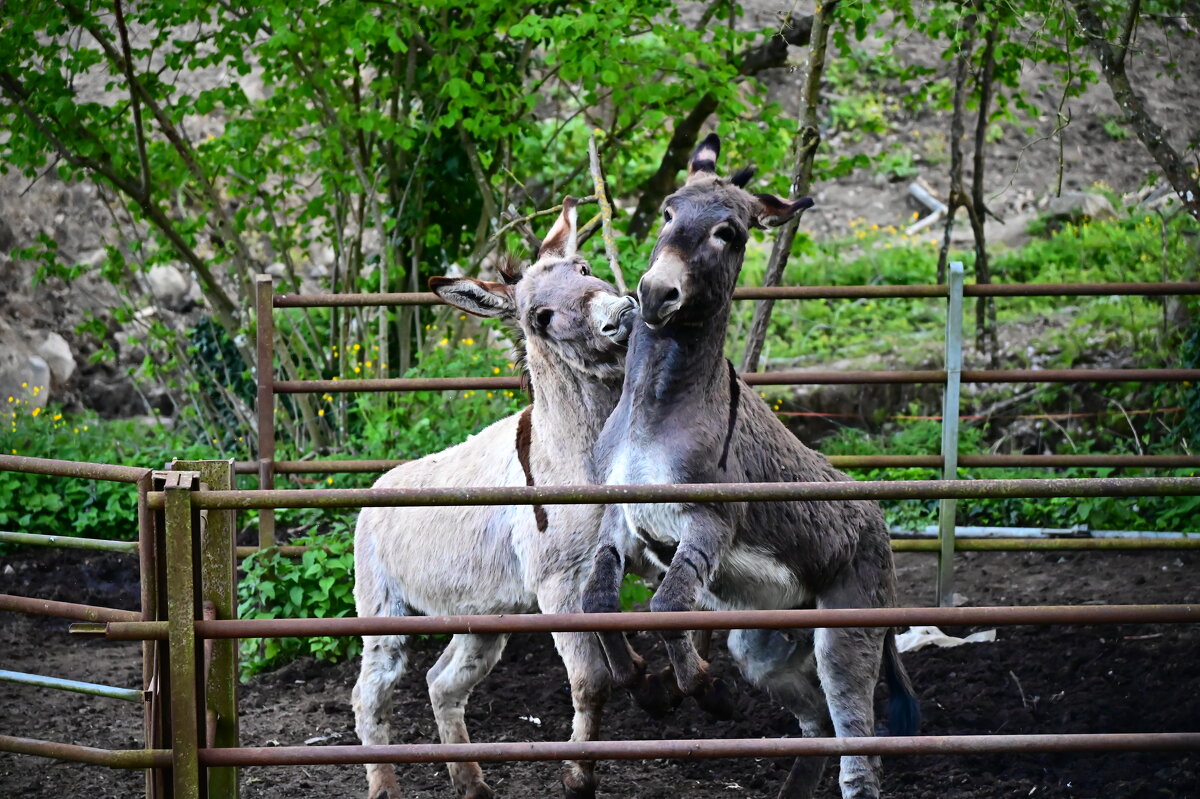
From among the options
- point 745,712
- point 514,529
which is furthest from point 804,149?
point 745,712

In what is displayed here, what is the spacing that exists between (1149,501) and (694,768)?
4019 mm

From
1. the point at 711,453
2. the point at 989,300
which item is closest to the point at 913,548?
the point at 711,453

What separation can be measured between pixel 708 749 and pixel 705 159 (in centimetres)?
228

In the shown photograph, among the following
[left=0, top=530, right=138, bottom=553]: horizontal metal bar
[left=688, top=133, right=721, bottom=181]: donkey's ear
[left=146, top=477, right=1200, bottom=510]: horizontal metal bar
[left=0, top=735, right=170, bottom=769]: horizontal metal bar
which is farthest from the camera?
[left=688, top=133, right=721, bottom=181]: donkey's ear

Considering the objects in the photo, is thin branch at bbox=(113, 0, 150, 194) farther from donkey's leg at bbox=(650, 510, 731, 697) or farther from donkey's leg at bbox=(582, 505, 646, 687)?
donkey's leg at bbox=(650, 510, 731, 697)

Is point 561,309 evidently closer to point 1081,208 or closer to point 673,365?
point 673,365

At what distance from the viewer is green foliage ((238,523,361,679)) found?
595 centimetres

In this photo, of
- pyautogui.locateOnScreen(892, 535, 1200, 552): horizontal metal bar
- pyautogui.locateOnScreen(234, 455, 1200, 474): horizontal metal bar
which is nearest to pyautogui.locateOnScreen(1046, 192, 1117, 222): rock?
pyautogui.locateOnScreen(234, 455, 1200, 474): horizontal metal bar

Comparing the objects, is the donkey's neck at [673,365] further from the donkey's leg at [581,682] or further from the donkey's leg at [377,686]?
the donkey's leg at [377,686]

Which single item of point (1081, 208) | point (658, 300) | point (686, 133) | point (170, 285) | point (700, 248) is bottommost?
point (170, 285)

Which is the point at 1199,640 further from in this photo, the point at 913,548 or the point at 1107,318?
the point at 1107,318

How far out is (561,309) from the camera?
Answer: 4.42 meters

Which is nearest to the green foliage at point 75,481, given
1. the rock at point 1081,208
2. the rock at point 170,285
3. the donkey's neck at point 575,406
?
the rock at point 170,285

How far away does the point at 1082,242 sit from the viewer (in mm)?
11844
